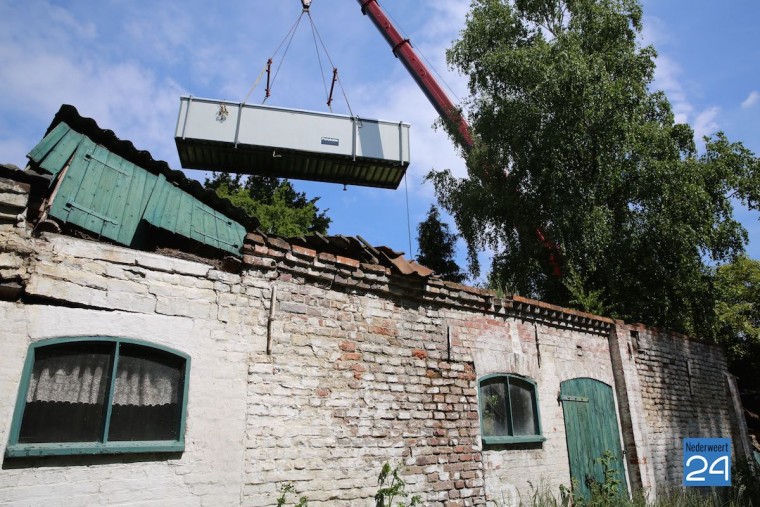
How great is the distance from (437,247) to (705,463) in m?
10.8

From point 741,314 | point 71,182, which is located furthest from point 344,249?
point 741,314

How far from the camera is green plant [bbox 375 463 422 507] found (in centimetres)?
538

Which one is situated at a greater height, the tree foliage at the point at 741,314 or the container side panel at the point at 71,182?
the tree foliage at the point at 741,314

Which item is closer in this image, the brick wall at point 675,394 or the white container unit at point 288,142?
the brick wall at point 675,394

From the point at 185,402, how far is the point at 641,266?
12205mm

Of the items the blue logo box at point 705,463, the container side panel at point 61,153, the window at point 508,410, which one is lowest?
the blue logo box at point 705,463

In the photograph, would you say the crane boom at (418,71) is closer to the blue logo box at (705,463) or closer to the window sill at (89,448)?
the blue logo box at (705,463)

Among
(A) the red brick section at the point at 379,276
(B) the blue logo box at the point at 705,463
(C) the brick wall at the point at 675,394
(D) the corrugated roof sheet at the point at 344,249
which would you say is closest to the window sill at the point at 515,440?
(A) the red brick section at the point at 379,276

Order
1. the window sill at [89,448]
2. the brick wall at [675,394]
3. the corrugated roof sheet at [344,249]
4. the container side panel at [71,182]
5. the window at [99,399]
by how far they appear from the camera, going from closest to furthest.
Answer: the window sill at [89,448] → the window at [99,399] → the container side panel at [71,182] → the corrugated roof sheet at [344,249] → the brick wall at [675,394]

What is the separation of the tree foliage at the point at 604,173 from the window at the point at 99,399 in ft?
A: 33.2

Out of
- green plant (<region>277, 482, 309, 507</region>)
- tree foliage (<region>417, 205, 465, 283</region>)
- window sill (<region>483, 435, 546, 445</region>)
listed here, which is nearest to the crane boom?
tree foliage (<region>417, 205, 465, 283</region>)

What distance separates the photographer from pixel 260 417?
4.82 meters

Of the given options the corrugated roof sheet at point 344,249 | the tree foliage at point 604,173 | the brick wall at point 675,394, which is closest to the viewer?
the corrugated roof sheet at point 344,249

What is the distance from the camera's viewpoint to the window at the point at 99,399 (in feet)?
12.4
